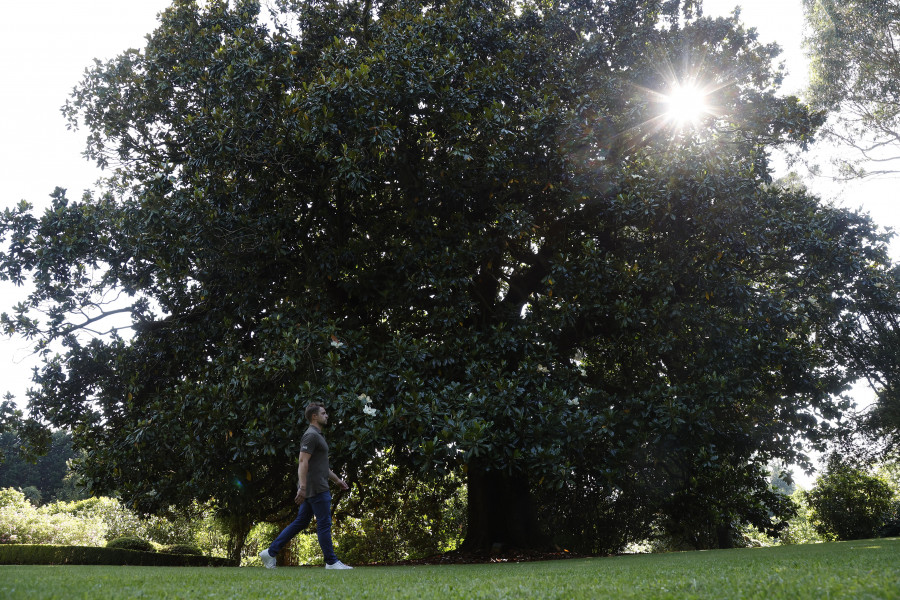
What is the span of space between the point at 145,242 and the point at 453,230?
5677mm

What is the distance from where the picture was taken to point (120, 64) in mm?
12289

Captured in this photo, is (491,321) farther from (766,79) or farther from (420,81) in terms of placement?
(766,79)

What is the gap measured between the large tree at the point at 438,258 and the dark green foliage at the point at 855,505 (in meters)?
8.35

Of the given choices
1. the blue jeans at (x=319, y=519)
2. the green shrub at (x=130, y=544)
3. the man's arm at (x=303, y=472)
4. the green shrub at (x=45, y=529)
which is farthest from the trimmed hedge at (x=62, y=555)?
the man's arm at (x=303, y=472)

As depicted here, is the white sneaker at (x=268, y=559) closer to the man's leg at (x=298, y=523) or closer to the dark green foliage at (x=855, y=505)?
the man's leg at (x=298, y=523)

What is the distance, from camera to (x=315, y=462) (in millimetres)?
6695

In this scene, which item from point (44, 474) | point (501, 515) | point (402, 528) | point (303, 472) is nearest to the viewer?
point (303, 472)

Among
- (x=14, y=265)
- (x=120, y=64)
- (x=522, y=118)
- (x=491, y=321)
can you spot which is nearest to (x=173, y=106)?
(x=120, y=64)

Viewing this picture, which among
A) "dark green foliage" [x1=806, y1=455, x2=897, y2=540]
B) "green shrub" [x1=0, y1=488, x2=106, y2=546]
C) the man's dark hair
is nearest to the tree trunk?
the man's dark hair

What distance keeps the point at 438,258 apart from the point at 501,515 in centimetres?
642

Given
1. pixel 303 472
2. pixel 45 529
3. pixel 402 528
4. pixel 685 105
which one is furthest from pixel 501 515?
pixel 45 529

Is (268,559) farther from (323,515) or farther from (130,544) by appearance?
(130,544)

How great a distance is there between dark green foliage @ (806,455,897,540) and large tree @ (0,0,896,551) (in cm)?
835

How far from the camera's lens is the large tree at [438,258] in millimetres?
9008
